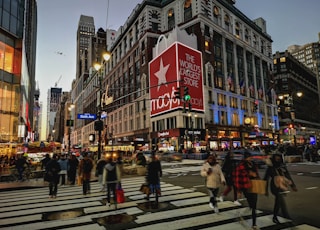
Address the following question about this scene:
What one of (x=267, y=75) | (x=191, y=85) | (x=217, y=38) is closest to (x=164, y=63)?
(x=191, y=85)

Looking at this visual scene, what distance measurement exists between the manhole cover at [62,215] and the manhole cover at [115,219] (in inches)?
45.5

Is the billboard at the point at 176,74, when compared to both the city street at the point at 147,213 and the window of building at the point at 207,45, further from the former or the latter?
the city street at the point at 147,213

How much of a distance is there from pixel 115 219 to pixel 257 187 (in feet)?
14.0

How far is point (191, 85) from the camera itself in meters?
47.2

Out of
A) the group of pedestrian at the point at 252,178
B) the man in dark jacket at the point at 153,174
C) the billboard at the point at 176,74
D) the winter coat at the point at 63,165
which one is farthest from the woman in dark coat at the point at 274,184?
the billboard at the point at 176,74

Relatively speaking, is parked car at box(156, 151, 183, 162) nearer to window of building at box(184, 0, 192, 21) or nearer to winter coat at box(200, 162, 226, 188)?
winter coat at box(200, 162, 226, 188)

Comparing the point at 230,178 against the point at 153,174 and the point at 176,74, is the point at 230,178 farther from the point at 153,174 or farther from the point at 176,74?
the point at 176,74

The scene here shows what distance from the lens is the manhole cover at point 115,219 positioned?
7.06 metres

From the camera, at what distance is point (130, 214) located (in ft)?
25.7

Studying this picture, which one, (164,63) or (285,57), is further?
(285,57)

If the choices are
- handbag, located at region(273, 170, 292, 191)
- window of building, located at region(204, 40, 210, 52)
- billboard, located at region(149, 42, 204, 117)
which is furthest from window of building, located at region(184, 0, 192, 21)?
handbag, located at region(273, 170, 292, 191)

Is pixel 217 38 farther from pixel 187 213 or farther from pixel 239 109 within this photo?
pixel 187 213

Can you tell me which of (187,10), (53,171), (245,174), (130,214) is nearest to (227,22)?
(187,10)

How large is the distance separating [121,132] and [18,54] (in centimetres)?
3975
